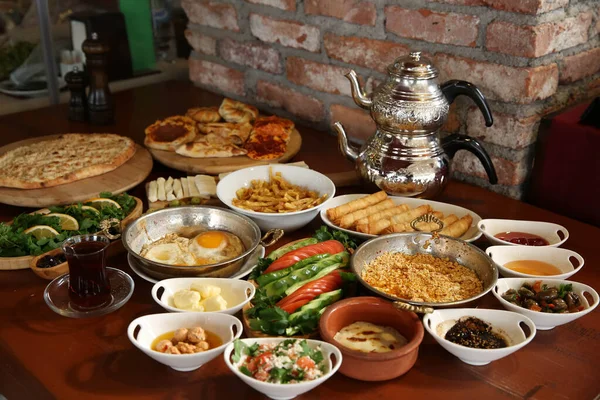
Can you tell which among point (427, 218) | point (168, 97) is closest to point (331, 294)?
point (427, 218)

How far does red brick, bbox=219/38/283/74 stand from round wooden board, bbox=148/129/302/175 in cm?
57

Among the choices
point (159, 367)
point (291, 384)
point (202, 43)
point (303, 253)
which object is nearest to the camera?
point (291, 384)

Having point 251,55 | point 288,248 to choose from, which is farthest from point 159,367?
point 251,55

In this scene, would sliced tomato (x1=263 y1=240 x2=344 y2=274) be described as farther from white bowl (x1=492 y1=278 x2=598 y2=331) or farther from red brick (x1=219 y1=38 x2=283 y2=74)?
red brick (x1=219 y1=38 x2=283 y2=74)

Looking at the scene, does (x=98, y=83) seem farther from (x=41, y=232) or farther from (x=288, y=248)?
(x=288, y=248)

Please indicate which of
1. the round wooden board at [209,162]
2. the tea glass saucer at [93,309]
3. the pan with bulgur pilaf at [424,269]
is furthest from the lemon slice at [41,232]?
the pan with bulgur pilaf at [424,269]

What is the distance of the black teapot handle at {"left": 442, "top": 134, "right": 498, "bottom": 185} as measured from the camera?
1.90m

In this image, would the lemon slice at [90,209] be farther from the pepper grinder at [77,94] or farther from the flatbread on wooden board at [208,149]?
the pepper grinder at [77,94]

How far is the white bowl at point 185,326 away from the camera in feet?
4.13

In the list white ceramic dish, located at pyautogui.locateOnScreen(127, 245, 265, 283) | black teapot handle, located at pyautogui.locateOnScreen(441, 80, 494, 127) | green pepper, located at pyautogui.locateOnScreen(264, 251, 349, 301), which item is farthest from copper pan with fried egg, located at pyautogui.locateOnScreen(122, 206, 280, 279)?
black teapot handle, located at pyautogui.locateOnScreen(441, 80, 494, 127)

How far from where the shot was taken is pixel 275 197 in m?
1.89

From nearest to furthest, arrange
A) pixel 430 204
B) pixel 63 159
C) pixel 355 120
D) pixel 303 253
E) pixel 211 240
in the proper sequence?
pixel 303 253, pixel 211 240, pixel 430 204, pixel 63 159, pixel 355 120

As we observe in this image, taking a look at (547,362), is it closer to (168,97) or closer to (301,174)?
(301,174)

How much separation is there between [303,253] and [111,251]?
0.54 meters
